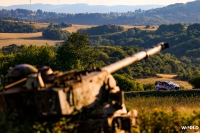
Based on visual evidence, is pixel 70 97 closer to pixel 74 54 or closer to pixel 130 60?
pixel 130 60

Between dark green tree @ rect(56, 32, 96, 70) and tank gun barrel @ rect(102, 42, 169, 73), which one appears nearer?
tank gun barrel @ rect(102, 42, 169, 73)

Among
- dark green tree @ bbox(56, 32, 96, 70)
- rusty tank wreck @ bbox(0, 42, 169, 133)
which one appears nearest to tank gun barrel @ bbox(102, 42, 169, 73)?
rusty tank wreck @ bbox(0, 42, 169, 133)

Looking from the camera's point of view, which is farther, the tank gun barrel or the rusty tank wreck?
the tank gun barrel

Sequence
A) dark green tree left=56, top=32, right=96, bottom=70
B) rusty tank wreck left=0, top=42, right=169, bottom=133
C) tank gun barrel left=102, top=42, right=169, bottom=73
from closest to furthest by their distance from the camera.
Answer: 1. rusty tank wreck left=0, top=42, right=169, bottom=133
2. tank gun barrel left=102, top=42, right=169, bottom=73
3. dark green tree left=56, top=32, right=96, bottom=70

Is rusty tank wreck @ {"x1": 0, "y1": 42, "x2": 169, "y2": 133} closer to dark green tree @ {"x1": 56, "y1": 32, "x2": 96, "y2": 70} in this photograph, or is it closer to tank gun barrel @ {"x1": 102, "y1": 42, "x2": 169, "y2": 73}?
tank gun barrel @ {"x1": 102, "y1": 42, "x2": 169, "y2": 73}

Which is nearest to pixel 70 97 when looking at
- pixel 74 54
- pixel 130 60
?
pixel 130 60

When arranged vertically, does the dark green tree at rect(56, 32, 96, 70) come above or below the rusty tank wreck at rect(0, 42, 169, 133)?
below

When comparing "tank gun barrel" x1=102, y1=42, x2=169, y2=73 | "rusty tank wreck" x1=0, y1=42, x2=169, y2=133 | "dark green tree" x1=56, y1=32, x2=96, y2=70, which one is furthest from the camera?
"dark green tree" x1=56, y1=32, x2=96, y2=70

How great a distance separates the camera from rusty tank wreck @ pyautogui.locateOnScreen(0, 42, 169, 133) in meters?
10.0

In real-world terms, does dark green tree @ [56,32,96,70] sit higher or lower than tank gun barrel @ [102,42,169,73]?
lower

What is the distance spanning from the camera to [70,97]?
10281mm

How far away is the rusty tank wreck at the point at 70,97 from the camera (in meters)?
10.0

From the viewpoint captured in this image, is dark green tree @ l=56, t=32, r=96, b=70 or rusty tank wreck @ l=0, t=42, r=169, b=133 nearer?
rusty tank wreck @ l=0, t=42, r=169, b=133

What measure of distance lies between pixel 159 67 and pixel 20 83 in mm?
73554
